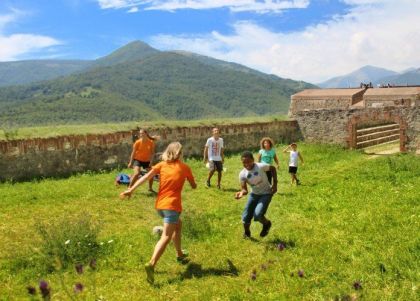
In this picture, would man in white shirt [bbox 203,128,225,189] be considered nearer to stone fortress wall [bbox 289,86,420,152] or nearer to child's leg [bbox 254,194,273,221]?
child's leg [bbox 254,194,273,221]

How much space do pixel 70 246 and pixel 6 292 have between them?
3.51 ft

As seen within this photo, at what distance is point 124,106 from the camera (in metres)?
154

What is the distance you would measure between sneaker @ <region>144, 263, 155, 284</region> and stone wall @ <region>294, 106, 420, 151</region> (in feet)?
48.7

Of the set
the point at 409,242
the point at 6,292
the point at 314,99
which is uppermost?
the point at 314,99

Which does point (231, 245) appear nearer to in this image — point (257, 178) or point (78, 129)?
point (257, 178)

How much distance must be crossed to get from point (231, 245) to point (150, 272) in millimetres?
1681

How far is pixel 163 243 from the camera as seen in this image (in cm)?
562

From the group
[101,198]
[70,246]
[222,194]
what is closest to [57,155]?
[101,198]

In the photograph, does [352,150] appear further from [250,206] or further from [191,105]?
[191,105]

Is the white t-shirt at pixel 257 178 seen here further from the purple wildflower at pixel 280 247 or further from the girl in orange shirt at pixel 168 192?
the girl in orange shirt at pixel 168 192

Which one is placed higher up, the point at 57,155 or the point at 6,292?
the point at 57,155

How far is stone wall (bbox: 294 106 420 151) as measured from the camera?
1772cm

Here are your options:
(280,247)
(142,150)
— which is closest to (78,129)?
(142,150)

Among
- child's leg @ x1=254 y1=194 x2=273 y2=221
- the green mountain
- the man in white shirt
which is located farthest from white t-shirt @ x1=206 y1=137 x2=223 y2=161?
the green mountain
